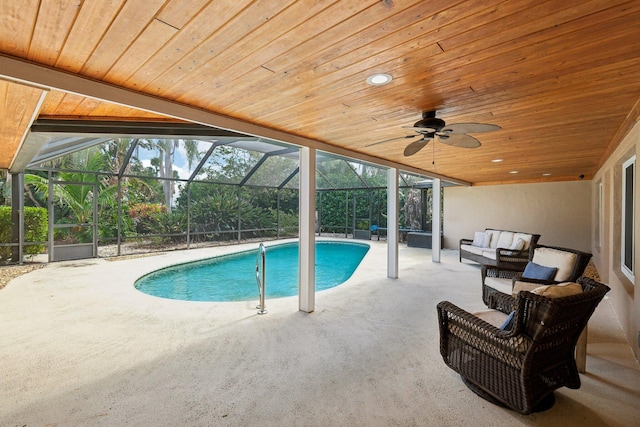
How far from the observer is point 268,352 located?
2953 mm

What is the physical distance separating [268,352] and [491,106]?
3208 mm

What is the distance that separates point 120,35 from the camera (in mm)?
1649

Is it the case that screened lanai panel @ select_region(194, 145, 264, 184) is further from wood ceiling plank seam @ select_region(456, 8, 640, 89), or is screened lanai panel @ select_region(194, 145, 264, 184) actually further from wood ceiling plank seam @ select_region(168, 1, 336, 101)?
wood ceiling plank seam @ select_region(456, 8, 640, 89)

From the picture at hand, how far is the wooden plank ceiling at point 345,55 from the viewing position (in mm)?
1451

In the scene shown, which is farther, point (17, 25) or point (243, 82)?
point (243, 82)

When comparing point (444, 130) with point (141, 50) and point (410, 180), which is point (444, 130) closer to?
point (141, 50)

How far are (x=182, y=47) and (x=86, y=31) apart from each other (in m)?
0.47

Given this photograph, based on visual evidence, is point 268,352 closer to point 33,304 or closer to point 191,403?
point 191,403

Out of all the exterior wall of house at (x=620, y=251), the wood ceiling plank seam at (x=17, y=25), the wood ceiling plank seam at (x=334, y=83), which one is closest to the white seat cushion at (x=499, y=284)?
the exterior wall of house at (x=620, y=251)

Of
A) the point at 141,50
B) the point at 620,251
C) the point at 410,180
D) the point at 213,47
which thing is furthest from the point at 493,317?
the point at 410,180

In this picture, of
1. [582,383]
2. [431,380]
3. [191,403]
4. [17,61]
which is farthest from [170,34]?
[582,383]

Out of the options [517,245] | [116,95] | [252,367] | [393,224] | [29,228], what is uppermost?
[116,95]

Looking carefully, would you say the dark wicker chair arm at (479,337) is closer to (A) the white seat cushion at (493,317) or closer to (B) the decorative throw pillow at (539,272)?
(A) the white seat cushion at (493,317)

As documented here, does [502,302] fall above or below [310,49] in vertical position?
below
